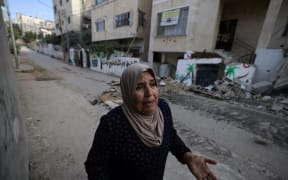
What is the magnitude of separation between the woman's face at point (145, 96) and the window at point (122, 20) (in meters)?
13.9

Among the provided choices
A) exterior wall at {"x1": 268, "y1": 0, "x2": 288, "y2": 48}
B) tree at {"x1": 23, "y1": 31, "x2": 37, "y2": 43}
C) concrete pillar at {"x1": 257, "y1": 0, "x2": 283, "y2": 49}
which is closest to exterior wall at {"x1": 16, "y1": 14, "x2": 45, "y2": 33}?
tree at {"x1": 23, "y1": 31, "x2": 37, "y2": 43}

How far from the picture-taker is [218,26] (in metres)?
8.43

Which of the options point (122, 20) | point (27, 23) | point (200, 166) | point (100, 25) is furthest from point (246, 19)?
point (27, 23)

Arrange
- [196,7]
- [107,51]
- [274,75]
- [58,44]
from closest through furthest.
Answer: [274,75] < [196,7] < [107,51] < [58,44]

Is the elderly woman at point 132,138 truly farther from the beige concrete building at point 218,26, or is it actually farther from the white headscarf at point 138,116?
the beige concrete building at point 218,26

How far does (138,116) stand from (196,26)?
31.8 ft

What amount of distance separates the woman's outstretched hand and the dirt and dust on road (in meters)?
1.08

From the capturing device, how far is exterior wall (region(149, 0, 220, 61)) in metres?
8.31

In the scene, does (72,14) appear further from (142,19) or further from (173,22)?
(173,22)

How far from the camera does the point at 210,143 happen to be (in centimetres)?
309

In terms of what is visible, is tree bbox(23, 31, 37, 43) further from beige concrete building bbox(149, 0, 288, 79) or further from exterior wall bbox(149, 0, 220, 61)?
exterior wall bbox(149, 0, 220, 61)

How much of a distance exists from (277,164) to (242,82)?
506cm

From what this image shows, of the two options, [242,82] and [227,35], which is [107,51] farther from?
[242,82]

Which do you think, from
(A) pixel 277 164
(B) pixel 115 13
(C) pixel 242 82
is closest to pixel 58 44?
(B) pixel 115 13
